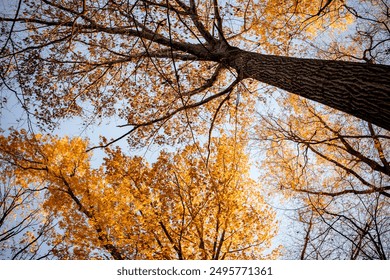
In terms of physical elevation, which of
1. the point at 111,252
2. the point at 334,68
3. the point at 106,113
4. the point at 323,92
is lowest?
the point at 111,252

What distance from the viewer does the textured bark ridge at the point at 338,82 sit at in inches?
83.7

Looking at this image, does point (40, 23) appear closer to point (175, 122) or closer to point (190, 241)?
point (175, 122)

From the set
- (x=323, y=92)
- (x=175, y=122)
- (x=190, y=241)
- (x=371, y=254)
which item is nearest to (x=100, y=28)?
(x=175, y=122)

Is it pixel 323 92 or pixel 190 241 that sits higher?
pixel 323 92

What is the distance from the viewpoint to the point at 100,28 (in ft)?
13.3

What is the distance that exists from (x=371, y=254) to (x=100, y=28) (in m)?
5.60

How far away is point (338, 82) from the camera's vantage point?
7.97 feet

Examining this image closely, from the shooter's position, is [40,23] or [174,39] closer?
[40,23]

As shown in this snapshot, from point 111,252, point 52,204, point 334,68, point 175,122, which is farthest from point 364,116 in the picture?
point 52,204

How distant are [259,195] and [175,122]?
11.0 feet

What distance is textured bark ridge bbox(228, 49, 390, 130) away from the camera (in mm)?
2125

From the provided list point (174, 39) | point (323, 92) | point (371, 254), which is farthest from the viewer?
point (174, 39)
